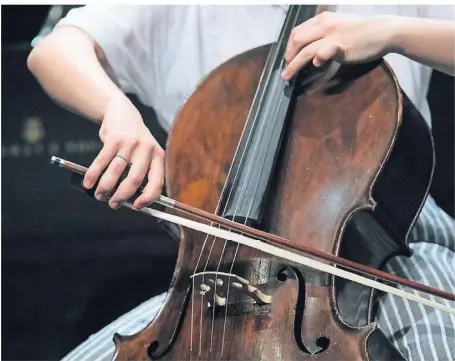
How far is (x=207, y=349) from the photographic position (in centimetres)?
71

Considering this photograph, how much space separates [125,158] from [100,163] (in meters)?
0.03

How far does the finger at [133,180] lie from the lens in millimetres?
738

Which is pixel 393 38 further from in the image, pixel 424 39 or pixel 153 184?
pixel 153 184

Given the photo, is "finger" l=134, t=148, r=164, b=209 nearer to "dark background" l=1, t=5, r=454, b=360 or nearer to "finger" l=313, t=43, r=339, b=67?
"dark background" l=1, t=5, r=454, b=360

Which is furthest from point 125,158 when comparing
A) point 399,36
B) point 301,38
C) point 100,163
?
point 399,36

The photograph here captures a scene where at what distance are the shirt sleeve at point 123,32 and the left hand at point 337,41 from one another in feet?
0.72

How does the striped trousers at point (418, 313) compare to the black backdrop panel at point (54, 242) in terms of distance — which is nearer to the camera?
the striped trousers at point (418, 313)

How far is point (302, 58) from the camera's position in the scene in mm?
814

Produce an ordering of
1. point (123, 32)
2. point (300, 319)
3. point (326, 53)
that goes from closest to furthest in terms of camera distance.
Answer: point (300, 319)
point (326, 53)
point (123, 32)

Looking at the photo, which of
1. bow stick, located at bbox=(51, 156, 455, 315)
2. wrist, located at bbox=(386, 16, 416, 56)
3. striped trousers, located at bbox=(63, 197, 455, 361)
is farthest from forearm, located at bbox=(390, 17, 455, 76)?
bow stick, located at bbox=(51, 156, 455, 315)

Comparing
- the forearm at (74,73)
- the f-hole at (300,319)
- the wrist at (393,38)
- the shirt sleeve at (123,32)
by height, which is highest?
the wrist at (393,38)

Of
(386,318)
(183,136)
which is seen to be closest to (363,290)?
(386,318)

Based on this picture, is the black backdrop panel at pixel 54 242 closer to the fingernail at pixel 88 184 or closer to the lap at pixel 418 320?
the fingernail at pixel 88 184

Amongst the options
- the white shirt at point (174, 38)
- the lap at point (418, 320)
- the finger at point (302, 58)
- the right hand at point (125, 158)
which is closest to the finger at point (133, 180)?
the right hand at point (125, 158)
